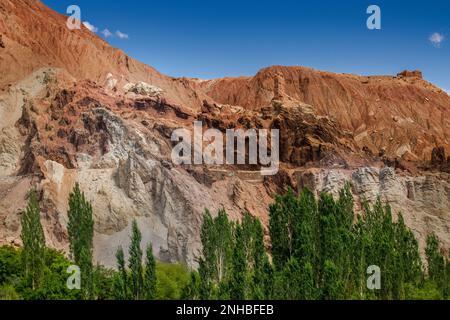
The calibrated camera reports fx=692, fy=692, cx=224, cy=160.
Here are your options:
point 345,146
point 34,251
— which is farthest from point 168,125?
point 34,251

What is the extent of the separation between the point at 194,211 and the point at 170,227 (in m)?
2.58

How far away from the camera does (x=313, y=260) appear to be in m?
40.9

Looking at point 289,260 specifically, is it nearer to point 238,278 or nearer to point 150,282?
point 238,278

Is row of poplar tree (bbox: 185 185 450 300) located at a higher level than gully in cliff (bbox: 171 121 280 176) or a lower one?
lower

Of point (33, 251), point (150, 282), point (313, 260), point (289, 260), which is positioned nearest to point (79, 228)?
point (33, 251)

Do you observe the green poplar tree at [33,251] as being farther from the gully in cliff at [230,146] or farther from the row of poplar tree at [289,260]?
the gully in cliff at [230,146]

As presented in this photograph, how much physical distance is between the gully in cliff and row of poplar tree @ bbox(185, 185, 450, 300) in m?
17.6

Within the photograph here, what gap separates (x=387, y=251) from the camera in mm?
41188

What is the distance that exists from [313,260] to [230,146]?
32018 millimetres

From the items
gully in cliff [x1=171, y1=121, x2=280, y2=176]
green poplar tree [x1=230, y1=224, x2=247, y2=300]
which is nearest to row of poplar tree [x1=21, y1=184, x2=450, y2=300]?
green poplar tree [x1=230, y1=224, x2=247, y2=300]

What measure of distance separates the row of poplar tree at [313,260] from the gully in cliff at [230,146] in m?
17.6

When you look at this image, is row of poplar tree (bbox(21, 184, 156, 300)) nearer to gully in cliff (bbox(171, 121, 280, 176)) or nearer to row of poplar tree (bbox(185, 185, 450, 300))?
row of poplar tree (bbox(185, 185, 450, 300))

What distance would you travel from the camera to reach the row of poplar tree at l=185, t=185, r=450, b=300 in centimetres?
3566
